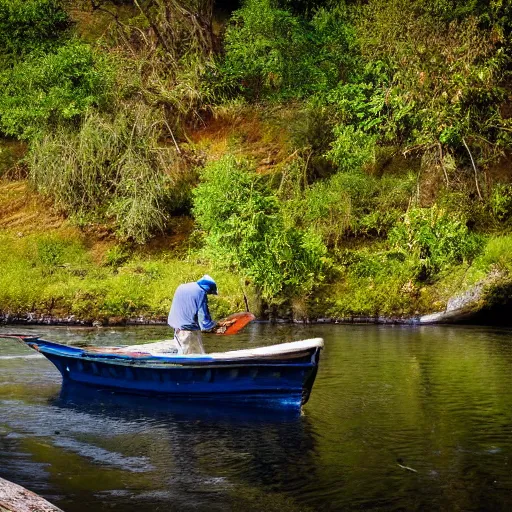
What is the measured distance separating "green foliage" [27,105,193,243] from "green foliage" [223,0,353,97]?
554 centimetres

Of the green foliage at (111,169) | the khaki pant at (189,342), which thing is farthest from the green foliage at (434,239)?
the khaki pant at (189,342)

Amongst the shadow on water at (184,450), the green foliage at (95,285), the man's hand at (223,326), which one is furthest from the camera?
the green foliage at (95,285)

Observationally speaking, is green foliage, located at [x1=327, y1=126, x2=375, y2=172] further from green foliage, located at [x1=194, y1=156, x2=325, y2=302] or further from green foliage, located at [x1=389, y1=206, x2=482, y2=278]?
green foliage, located at [x1=194, y1=156, x2=325, y2=302]

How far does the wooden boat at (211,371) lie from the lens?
13500 mm

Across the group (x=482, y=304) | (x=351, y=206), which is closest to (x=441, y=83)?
(x=351, y=206)

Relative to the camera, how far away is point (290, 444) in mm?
11977

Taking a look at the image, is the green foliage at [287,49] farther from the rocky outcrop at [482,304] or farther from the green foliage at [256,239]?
the rocky outcrop at [482,304]

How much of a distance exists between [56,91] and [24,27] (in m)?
6.38

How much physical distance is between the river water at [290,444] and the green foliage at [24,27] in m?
19.0

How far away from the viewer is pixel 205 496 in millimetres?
9656

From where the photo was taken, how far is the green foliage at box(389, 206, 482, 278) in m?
26.3

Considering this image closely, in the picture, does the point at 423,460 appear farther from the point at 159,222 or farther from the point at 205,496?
the point at 159,222

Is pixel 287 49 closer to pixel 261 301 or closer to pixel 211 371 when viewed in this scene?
pixel 261 301

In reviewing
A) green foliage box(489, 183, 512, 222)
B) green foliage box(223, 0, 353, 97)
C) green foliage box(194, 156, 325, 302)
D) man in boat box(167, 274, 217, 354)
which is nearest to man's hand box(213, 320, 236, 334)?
man in boat box(167, 274, 217, 354)
